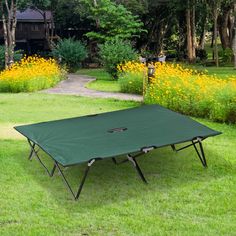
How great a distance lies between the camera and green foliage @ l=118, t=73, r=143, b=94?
15.5 metres

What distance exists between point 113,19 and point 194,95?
16653mm

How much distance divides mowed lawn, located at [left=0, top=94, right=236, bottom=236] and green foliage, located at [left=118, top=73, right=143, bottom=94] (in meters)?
6.96

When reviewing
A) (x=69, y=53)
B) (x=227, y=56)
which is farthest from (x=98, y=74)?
(x=227, y=56)

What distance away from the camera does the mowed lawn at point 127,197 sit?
516 centimetres

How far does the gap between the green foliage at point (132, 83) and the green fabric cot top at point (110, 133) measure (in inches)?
280

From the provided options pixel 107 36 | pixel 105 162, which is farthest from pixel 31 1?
pixel 105 162

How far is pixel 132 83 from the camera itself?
1571 centimetres

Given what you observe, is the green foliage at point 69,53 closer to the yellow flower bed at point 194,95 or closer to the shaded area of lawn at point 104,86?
the shaded area of lawn at point 104,86

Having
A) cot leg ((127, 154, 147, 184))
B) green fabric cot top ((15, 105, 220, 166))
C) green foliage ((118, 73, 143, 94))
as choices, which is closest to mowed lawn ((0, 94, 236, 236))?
cot leg ((127, 154, 147, 184))

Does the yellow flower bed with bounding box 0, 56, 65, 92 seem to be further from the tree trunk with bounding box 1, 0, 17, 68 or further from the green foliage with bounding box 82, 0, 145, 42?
the green foliage with bounding box 82, 0, 145, 42

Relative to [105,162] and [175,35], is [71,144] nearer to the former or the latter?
[105,162]

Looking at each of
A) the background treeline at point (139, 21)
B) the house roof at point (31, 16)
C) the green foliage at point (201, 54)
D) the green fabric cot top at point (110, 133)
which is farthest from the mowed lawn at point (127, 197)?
the house roof at point (31, 16)

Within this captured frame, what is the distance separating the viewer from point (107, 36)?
28.0m

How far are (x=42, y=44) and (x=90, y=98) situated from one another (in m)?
25.3
